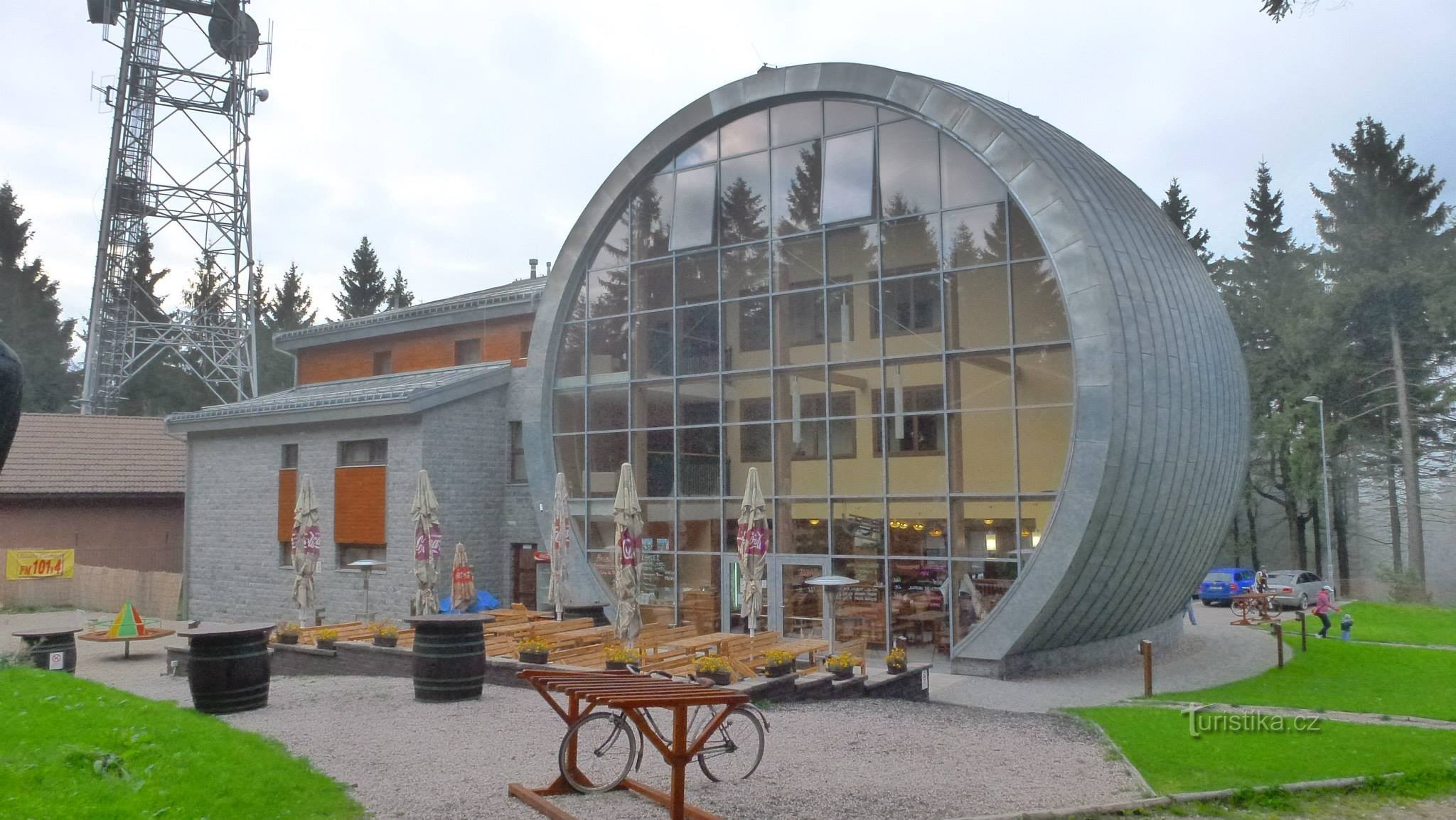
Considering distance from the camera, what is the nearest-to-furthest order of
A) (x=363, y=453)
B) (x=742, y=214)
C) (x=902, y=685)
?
(x=902, y=685) < (x=742, y=214) < (x=363, y=453)

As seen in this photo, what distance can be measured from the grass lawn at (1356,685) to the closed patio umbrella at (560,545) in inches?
408

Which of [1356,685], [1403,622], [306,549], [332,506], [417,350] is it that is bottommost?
[1403,622]

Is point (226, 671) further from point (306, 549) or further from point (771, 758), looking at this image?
point (306, 549)

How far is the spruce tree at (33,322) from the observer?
175 ft

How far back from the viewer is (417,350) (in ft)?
102

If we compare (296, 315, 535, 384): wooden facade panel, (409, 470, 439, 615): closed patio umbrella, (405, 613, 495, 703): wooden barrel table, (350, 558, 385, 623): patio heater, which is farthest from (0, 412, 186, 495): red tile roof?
(405, 613, 495, 703): wooden barrel table

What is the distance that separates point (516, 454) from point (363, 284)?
53.3 meters

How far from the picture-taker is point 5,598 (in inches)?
1148

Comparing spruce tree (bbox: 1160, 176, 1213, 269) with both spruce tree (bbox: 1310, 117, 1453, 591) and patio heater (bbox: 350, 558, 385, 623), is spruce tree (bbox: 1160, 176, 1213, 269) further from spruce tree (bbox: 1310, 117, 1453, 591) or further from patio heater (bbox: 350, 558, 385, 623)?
patio heater (bbox: 350, 558, 385, 623)

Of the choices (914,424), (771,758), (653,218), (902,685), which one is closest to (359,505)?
(653,218)

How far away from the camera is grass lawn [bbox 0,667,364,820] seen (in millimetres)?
6609

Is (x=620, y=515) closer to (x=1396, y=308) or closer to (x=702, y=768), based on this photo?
(x=702, y=768)

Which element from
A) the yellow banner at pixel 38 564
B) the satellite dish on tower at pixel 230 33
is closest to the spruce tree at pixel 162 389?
the satellite dish on tower at pixel 230 33

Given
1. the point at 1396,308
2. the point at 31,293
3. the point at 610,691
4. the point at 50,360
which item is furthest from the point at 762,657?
the point at 31,293
